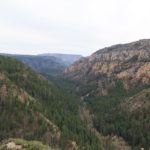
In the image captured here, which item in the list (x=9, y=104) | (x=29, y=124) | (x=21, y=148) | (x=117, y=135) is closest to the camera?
(x=21, y=148)

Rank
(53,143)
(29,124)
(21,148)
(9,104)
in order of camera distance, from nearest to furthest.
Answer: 1. (21,148)
2. (53,143)
3. (29,124)
4. (9,104)

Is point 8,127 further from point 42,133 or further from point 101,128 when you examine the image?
point 101,128

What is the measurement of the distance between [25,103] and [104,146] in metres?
46.1

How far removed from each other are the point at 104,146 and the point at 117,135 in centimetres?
1895

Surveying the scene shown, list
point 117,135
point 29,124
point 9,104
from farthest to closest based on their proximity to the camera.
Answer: point 117,135
point 9,104
point 29,124

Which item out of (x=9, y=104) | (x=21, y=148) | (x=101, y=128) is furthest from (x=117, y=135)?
(x=21, y=148)

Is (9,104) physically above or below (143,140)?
above

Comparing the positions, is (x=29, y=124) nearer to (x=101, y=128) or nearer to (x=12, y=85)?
(x=12, y=85)

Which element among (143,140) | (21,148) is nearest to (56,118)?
(143,140)

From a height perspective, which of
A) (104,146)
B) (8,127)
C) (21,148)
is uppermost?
(21,148)

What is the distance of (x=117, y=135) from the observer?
7106 inches

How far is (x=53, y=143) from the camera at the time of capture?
474 feet

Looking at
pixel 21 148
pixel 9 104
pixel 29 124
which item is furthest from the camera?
pixel 9 104

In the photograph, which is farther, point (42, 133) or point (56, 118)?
point (56, 118)
